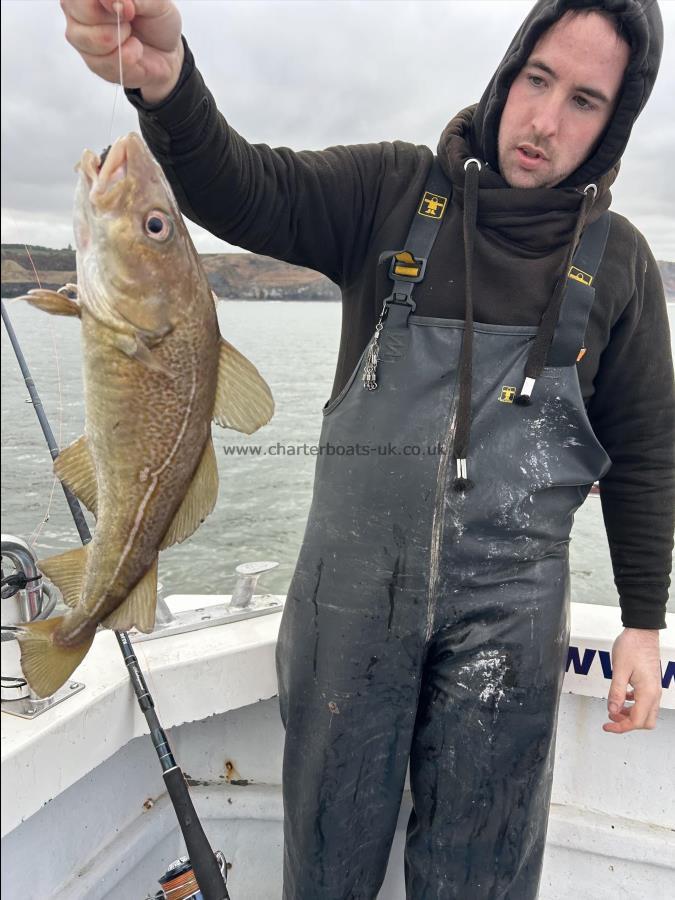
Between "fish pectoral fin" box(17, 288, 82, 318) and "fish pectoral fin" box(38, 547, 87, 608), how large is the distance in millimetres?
467

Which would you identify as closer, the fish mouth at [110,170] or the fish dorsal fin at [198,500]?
the fish mouth at [110,170]

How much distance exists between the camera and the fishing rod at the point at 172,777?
2.02 metres

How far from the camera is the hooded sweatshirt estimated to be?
2.02 m

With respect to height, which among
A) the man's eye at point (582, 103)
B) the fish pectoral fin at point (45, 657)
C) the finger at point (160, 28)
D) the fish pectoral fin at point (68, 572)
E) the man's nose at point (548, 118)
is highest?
the man's eye at point (582, 103)

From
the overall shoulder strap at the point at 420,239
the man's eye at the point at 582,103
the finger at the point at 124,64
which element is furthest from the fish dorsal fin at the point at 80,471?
the man's eye at the point at 582,103

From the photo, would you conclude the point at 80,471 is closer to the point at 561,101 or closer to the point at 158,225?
the point at 158,225

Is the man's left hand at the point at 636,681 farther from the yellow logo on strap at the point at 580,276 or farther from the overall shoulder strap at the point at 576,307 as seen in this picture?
the yellow logo on strap at the point at 580,276

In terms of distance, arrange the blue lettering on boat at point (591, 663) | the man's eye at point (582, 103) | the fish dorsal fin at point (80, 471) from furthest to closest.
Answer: the blue lettering on boat at point (591, 663)
the man's eye at point (582, 103)
the fish dorsal fin at point (80, 471)

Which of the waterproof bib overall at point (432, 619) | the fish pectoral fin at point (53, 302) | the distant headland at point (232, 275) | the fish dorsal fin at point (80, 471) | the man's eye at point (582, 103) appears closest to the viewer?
the distant headland at point (232, 275)

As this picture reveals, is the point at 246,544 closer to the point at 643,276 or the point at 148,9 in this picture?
the point at 643,276

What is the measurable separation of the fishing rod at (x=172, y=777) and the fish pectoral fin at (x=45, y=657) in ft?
2.03

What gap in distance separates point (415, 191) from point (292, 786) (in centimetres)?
181

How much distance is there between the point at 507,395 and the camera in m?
2.05

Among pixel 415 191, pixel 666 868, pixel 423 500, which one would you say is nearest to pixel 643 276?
pixel 415 191
